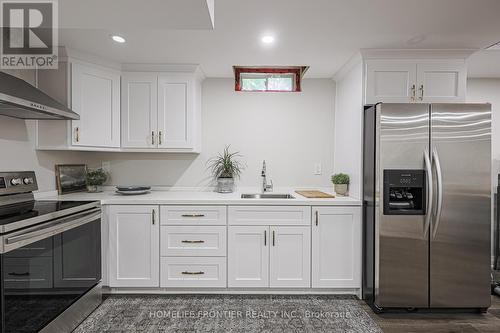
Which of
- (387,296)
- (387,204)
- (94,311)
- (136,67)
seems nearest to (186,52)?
(136,67)

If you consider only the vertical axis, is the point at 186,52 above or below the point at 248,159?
above

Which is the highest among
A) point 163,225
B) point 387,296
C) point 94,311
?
point 163,225

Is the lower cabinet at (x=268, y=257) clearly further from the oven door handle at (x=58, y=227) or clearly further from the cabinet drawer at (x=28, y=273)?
the cabinet drawer at (x=28, y=273)

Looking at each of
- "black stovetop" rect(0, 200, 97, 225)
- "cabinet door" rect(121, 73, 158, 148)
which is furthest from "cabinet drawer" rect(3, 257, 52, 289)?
"cabinet door" rect(121, 73, 158, 148)

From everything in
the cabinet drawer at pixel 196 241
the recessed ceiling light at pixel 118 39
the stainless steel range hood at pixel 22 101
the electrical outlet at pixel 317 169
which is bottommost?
the cabinet drawer at pixel 196 241

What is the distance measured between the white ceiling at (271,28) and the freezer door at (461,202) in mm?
629

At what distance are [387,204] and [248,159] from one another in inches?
62.6

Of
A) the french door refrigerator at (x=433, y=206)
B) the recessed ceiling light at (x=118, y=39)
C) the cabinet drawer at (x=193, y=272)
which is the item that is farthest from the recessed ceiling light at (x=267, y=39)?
the cabinet drawer at (x=193, y=272)

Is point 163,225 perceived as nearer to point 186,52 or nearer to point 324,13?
point 186,52

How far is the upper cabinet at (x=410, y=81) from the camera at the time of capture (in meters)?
2.51

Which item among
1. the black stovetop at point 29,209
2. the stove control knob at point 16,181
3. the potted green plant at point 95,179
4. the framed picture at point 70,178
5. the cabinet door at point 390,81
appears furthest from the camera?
the potted green plant at point 95,179

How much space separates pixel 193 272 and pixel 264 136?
5.51 feet

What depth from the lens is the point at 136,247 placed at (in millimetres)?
2557

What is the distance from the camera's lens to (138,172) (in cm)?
324
